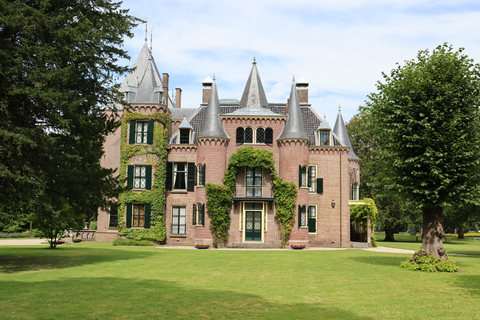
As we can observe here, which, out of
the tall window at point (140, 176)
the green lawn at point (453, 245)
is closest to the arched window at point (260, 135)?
the tall window at point (140, 176)

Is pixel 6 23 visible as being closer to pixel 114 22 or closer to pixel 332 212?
pixel 114 22

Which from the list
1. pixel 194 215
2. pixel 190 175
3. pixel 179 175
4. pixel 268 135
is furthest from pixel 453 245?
pixel 179 175

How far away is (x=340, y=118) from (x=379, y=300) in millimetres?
28682

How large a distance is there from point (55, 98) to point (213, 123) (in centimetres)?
1827

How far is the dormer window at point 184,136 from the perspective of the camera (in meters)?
35.8

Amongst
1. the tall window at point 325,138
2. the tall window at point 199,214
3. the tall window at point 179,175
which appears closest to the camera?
the tall window at point 199,214

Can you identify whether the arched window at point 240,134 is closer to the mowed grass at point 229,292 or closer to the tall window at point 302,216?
the tall window at point 302,216

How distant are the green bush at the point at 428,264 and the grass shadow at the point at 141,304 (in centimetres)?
935

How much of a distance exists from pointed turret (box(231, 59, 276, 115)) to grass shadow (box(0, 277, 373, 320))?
23443 millimetres

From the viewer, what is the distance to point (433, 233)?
1917 centimetres

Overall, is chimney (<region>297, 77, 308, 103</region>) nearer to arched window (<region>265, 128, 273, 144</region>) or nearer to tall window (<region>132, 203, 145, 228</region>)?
arched window (<region>265, 128, 273, 144</region>)

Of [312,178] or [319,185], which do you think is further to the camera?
[312,178]

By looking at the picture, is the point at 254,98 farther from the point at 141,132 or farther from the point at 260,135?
the point at 141,132

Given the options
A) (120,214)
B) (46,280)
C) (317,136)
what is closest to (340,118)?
(317,136)
